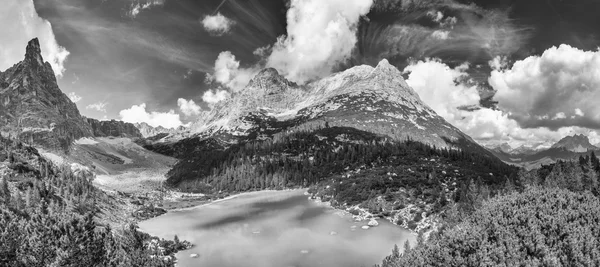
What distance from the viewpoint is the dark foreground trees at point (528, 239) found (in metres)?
23.5

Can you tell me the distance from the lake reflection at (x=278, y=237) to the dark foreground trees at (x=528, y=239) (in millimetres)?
29745

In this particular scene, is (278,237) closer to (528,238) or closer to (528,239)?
(528,238)

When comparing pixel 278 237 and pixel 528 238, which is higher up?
pixel 528 238

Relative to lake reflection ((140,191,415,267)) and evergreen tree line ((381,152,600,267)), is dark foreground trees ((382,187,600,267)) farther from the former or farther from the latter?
lake reflection ((140,191,415,267))

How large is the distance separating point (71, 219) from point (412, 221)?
74.4m

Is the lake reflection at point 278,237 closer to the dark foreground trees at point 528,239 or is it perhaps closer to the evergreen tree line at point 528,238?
the evergreen tree line at point 528,238

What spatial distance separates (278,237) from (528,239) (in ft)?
194

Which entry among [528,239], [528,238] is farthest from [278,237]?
[528,239]

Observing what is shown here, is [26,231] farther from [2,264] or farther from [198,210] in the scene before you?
[198,210]

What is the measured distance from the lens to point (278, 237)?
7725 cm

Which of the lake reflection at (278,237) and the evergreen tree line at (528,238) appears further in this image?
the lake reflection at (278,237)

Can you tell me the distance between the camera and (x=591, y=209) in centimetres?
3152

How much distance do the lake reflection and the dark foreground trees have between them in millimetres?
29745

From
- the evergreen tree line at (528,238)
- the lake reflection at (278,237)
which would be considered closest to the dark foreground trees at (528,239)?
the evergreen tree line at (528,238)
